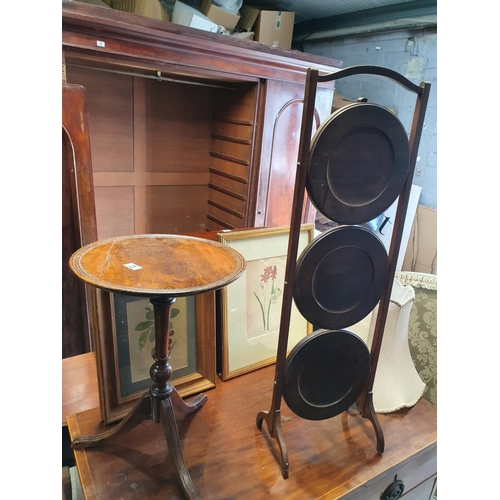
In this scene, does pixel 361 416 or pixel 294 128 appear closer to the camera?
pixel 361 416

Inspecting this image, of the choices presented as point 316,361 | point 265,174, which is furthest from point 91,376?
point 265,174

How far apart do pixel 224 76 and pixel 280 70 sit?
0.29 meters

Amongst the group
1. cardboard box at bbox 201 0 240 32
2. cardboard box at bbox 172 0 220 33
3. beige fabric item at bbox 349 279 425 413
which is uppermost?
cardboard box at bbox 201 0 240 32

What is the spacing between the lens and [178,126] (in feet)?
7.46

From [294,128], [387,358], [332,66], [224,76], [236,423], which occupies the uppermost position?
[332,66]

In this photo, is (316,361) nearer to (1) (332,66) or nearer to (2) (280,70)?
(2) (280,70)

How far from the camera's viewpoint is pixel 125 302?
3.48 feet

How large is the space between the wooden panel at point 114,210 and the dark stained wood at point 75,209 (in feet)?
2.42

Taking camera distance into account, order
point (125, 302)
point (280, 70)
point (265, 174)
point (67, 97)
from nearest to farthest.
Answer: point (125, 302) < point (67, 97) < point (280, 70) < point (265, 174)

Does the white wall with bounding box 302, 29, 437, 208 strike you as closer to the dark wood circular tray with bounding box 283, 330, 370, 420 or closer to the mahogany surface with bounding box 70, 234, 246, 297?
the dark wood circular tray with bounding box 283, 330, 370, 420

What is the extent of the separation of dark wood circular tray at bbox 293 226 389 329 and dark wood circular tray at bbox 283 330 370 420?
0.05 meters

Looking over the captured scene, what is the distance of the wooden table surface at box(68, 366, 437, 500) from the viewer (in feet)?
3.00

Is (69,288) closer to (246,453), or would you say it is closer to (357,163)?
(246,453)

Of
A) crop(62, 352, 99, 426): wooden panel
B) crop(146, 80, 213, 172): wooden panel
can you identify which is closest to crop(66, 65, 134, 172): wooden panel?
crop(146, 80, 213, 172): wooden panel
